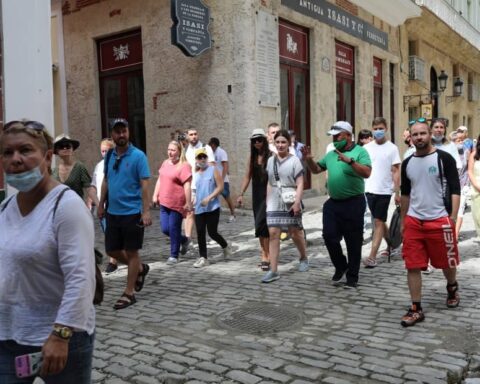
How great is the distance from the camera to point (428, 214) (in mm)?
4914

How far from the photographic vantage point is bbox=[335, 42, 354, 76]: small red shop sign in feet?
55.1

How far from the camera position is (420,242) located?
16.1 ft

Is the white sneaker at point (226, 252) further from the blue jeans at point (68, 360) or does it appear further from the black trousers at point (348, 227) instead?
the blue jeans at point (68, 360)

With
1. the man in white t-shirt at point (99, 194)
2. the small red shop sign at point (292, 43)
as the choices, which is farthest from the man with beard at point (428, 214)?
the small red shop sign at point (292, 43)

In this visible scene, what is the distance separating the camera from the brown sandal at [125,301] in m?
5.44

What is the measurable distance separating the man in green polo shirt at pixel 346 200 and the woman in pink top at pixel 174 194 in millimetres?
2036

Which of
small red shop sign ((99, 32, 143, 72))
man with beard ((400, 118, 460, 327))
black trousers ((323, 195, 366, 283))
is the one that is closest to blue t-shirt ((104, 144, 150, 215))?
black trousers ((323, 195, 366, 283))

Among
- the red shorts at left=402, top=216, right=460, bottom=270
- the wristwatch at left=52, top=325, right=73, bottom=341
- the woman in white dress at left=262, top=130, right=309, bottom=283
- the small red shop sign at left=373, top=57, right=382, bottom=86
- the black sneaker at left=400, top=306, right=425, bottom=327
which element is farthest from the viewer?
the small red shop sign at left=373, top=57, right=382, bottom=86

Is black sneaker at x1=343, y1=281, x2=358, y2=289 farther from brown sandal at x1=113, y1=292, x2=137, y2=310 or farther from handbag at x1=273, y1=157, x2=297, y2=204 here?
brown sandal at x1=113, y1=292, x2=137, y2=310

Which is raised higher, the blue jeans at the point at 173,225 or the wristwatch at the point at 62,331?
the wristwatch at the point at 62,331

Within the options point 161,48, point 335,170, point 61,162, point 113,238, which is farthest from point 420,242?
point 161,48

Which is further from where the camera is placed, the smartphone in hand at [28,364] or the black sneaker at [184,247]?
the black sneaker at [184,247]

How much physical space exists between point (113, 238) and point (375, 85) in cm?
1588

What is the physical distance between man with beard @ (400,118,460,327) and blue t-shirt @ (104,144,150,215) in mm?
2637
